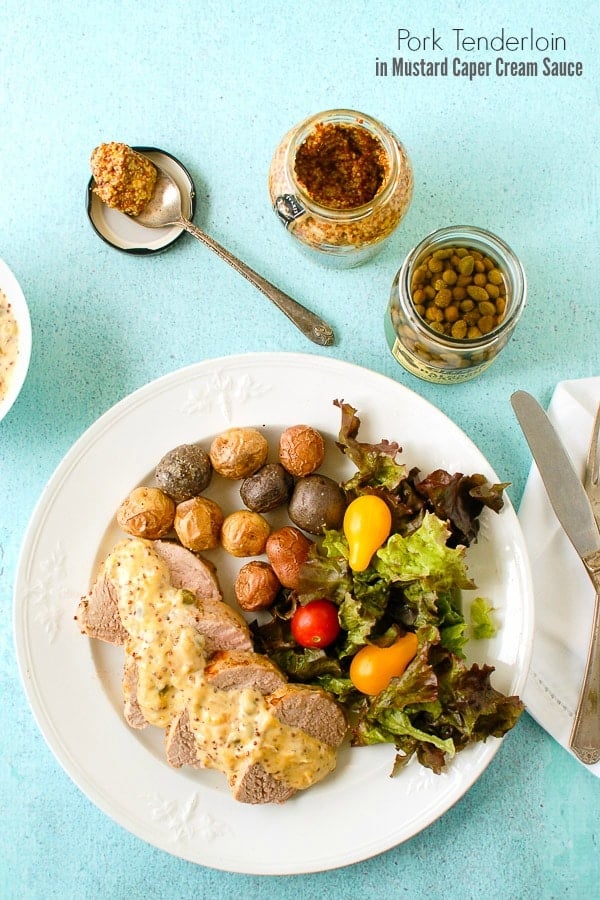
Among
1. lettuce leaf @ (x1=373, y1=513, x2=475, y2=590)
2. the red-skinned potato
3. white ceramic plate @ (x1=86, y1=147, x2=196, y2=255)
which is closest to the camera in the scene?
lettuce leaf @ (x1=373, y1=513, x2=475, y2=590)

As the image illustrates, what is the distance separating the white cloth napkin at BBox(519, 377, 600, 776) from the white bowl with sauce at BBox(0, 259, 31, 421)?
1.34m

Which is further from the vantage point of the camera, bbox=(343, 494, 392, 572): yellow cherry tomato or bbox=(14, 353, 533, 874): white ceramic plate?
bbox=(14, 353, 533, 874): white ceramic plate

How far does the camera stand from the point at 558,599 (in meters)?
2.00

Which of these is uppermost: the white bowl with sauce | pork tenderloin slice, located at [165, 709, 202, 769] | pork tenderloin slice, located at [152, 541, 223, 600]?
the white bowl with sauce

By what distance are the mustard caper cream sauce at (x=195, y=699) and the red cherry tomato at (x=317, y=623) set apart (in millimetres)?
179

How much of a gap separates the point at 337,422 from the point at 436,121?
2.96 ft

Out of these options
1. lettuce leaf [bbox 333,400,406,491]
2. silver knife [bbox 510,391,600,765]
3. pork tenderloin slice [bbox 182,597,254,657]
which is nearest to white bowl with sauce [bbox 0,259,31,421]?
pork tenderloin slice [bbox 182,597,254,657]

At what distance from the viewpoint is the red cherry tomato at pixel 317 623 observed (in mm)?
1834

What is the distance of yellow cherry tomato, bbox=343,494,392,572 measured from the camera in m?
1.78

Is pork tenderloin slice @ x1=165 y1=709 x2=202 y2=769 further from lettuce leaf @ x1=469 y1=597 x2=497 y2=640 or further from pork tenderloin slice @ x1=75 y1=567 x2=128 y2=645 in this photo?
lettuce leaf @ x1=469 y1=597 x2=497 y2=640

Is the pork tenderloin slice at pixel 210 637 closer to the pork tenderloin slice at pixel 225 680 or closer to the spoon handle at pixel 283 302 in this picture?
the pork tenderloin slice at pixel 225 680

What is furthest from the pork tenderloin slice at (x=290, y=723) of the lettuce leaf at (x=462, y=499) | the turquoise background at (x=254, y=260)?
the lettuce leaf at (x=462, y=499)

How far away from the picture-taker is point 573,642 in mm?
1995

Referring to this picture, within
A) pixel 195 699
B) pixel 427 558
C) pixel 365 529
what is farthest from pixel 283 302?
pixel 195 699
